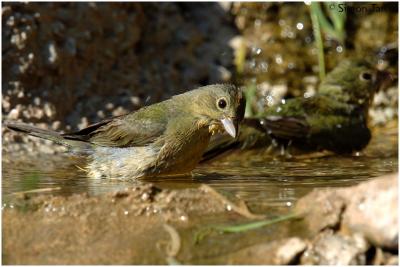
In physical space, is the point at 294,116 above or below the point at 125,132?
above

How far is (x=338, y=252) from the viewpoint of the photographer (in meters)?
3.56

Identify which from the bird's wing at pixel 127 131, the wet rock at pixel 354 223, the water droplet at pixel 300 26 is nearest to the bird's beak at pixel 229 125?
the bird's wing at pixel 127 131

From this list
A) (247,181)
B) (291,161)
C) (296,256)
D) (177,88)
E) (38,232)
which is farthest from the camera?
(177,88)

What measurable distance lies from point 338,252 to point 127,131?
9.10ft

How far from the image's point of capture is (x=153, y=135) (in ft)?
19.3

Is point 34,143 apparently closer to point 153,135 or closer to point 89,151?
point 89,151

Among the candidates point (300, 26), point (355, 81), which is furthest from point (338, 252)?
point (300, 26)

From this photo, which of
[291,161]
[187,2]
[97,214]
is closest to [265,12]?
[187,2]

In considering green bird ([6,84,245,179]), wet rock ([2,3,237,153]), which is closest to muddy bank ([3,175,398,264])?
green bird ([6,84,245,179])

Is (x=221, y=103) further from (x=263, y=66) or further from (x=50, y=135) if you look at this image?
(x=263, y=66)

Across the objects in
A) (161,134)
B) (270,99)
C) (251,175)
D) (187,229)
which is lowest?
(187,229)

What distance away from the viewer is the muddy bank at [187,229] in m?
3.55

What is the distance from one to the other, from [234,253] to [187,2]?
20.0 feet

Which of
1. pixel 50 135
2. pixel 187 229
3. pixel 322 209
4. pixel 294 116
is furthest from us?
pixel 294 116
